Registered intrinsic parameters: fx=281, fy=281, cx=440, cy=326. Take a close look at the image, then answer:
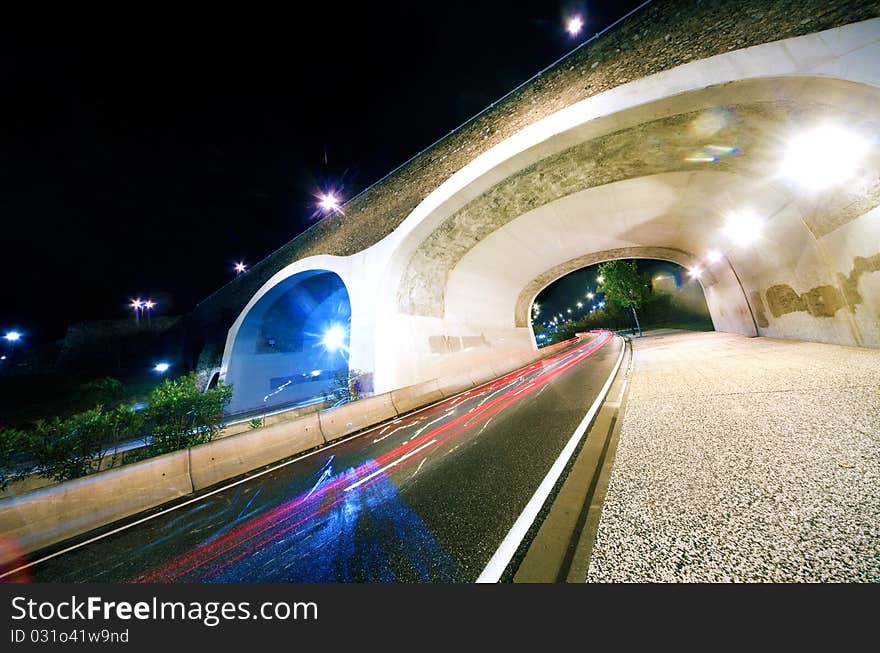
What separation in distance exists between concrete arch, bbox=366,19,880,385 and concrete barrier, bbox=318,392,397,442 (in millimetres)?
2074

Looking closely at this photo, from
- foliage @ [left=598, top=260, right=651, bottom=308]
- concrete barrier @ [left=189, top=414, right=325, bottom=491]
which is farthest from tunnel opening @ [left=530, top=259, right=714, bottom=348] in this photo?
concrete barrier @ [left=189, top=414, right=325, bottom=491]

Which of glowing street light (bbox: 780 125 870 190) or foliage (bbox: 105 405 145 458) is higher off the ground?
glowing street light (bbox: 780 125 870 190)

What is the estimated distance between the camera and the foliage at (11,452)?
493 centimetres

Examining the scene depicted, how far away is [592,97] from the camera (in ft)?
23.1

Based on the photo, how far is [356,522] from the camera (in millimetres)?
2734

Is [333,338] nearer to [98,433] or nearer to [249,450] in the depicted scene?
[98,433]

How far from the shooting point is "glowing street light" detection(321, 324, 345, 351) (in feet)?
62.2

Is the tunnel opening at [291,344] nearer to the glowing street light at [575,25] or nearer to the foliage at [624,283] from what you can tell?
the glowing street light at [575,25]

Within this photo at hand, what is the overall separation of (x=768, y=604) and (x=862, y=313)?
31.0ft

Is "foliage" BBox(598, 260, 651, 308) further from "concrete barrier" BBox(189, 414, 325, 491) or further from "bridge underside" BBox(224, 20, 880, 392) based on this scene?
"concrete barrier" BBox(189, 414, 325, 491)

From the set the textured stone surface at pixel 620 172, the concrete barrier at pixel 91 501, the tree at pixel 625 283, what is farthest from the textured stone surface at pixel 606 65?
the tree at pixel 625 283

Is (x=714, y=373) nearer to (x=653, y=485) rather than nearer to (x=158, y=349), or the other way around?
(x=653, y=485)

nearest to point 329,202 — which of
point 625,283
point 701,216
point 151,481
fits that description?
point 151,481

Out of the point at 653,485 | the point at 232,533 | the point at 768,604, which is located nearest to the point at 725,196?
the point at 653,485
